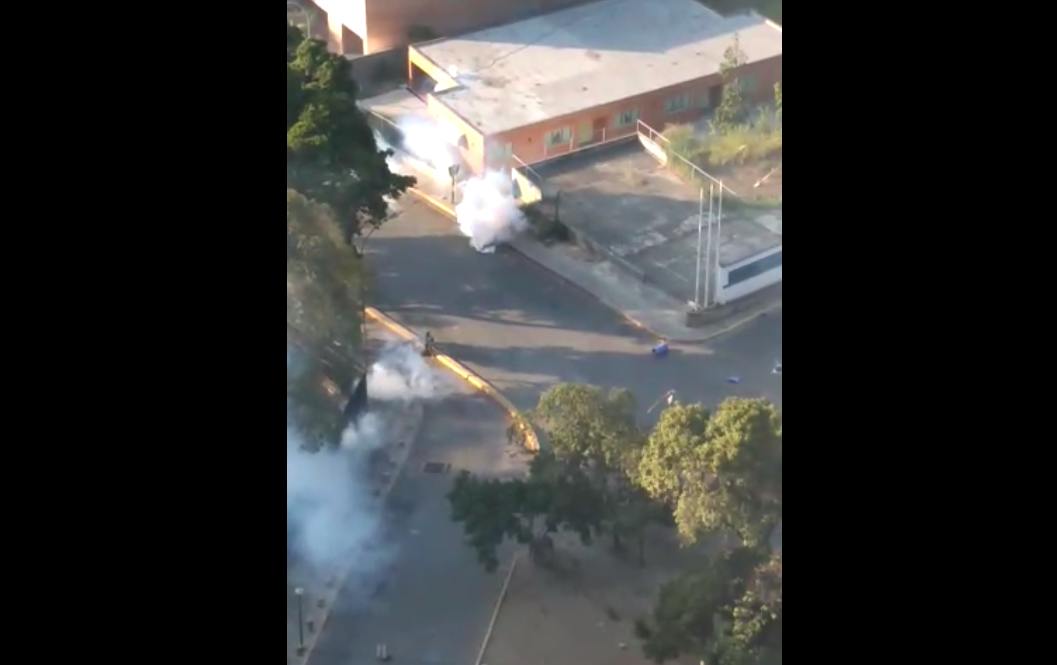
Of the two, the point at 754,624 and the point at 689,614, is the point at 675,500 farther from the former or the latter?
the point at 754,624

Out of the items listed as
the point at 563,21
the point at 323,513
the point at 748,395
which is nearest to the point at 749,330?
the point at 748,395

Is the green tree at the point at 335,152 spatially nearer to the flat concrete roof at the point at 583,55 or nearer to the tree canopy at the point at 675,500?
the flat concrete roof at the point at 583,55

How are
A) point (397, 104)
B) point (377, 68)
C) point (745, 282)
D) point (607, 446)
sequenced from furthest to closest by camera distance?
1. point (377, 68)
2. point (397, 104)
3. point (745, 282)
4. point (607, 446)

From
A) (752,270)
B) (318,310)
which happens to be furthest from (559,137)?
(318,310)

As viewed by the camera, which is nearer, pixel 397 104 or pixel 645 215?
pixel 645 215
